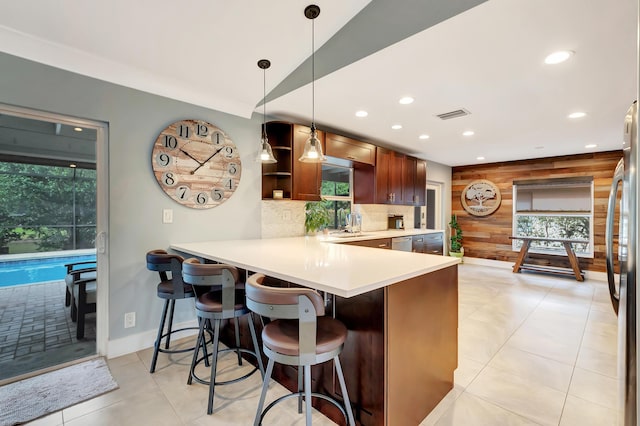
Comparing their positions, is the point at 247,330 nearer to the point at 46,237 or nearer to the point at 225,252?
the point at 225,252

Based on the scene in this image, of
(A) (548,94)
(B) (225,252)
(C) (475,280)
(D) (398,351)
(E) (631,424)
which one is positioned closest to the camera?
(E) (631,424)

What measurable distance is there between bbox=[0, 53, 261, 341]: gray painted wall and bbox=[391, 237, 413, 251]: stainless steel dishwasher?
8.82 feet

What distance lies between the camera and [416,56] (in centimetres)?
Result: 209

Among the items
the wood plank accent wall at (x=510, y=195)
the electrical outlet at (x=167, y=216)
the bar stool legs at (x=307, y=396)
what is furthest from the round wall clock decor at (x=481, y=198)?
the electrical outlet at (x=167, y=216)

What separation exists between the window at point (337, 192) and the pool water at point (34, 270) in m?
2.93

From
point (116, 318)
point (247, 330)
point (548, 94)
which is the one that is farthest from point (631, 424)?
point (116, 318)

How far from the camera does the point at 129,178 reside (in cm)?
247

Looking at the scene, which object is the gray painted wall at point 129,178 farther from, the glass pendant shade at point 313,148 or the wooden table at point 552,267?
the wooden table at point 552,267

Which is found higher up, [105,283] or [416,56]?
[416,56]

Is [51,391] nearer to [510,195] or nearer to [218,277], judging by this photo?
A: [218,277]

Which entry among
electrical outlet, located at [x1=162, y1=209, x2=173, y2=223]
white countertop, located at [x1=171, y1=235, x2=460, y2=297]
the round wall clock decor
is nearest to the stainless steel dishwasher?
white countertop, located at [x1=171, y1=235, x2=460, y2=297]

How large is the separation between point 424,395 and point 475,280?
4102 mm

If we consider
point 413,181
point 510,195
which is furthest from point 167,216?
point 510,195

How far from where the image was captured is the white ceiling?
70.1 inches
